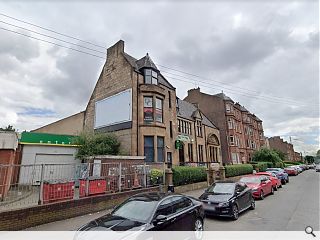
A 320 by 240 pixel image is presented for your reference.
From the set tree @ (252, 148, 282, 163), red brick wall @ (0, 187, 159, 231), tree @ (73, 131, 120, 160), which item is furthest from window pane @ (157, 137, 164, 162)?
tree @ (252, 148, 282, 163)

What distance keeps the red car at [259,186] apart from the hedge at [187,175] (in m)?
3.99

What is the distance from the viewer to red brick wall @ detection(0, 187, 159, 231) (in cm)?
764

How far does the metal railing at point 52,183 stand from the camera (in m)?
8.91

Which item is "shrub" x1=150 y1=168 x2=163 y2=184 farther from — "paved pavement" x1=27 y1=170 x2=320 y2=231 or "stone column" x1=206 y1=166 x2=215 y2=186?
"stone column" x1=206 y1=166 x2=215 y2=186

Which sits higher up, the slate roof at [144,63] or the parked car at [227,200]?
the slate roof at [144,63]

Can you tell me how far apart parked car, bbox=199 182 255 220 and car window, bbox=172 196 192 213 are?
2.52 metres

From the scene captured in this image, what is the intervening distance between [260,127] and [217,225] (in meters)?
58.8

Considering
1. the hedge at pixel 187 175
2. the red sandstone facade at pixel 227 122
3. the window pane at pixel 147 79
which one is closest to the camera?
the hedge at pixel 187 175

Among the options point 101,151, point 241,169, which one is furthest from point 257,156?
point 101,151

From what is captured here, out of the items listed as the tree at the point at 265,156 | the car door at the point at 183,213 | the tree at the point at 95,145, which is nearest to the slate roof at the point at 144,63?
the tree at the point at 95,145

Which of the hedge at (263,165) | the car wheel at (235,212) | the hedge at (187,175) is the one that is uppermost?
the hedge at (263,165)

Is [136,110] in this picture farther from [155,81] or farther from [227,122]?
[227,122]

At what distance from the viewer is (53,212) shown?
884 centimetres

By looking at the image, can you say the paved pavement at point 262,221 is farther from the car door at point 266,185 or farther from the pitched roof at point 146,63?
the pitched roof at point 146,63
